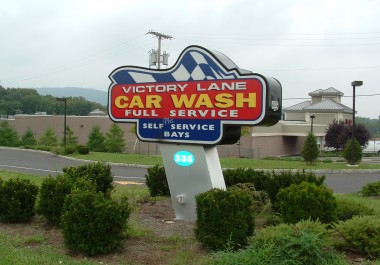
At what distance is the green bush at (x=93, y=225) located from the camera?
6.42 m

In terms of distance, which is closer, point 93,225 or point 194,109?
point 93,225

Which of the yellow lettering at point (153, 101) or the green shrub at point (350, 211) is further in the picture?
the yellow lettering at point (153, 101)

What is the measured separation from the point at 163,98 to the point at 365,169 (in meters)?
17.7

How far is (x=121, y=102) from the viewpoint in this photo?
9.62m

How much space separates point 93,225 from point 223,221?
6.03ft

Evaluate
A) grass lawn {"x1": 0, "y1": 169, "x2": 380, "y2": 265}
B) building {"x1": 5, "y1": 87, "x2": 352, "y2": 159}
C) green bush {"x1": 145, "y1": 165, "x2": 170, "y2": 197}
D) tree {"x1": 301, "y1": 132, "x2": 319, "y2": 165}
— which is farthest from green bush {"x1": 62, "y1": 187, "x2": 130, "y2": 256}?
building {"x1": 5, "y1": 87, "x2": 352, "y2": 159}

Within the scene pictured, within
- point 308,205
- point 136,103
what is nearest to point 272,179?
point 308,205

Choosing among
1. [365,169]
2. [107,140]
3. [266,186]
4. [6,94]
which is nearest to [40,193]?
[266,186]

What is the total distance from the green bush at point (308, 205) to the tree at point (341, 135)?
44653 millimetres

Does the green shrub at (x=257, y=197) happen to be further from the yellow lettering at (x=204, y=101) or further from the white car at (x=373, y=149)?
the white car at (x=373, y=149)

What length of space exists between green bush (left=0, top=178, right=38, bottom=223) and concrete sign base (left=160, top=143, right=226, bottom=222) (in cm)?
262

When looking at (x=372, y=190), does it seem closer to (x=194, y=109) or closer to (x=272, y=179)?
(x=272, y=179)

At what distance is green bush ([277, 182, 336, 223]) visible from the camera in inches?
299

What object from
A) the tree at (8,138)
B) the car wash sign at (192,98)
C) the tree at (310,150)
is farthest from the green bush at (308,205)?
the tree at (8,138)
